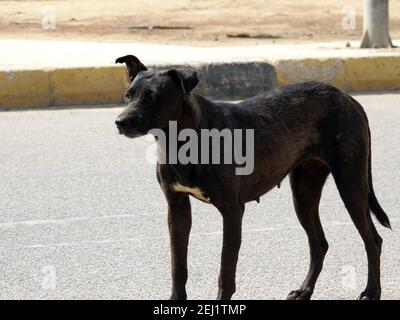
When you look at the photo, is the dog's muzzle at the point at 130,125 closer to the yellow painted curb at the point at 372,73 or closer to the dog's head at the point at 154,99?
the dog's head at the point at 154,99

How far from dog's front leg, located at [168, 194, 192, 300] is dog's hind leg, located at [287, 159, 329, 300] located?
2.25 ft

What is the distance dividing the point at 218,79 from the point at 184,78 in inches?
288

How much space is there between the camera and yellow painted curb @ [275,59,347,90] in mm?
12164

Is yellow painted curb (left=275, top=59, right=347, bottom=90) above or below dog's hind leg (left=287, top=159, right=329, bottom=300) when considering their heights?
below

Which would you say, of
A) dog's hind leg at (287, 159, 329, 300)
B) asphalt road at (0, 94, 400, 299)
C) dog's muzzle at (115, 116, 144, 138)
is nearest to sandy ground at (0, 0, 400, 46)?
asphalt road at (0, 94, 400, 299)

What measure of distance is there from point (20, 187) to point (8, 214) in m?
0.81

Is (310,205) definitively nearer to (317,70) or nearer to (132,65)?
(132,65)

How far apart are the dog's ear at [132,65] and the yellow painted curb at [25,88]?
276 inches

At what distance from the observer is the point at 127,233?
695 cm

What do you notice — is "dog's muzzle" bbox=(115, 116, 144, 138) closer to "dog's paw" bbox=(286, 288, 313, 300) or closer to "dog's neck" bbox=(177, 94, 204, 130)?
"dog's neck" bbox=(177, 94, 204, 130)

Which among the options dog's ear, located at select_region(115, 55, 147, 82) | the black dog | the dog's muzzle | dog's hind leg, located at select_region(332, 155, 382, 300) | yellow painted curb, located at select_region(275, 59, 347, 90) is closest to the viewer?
the dog's muzzle

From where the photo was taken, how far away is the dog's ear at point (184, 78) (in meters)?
4.62

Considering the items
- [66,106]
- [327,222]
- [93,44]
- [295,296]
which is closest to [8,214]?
[327,222]

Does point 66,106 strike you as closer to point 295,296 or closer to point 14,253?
point 14,253
